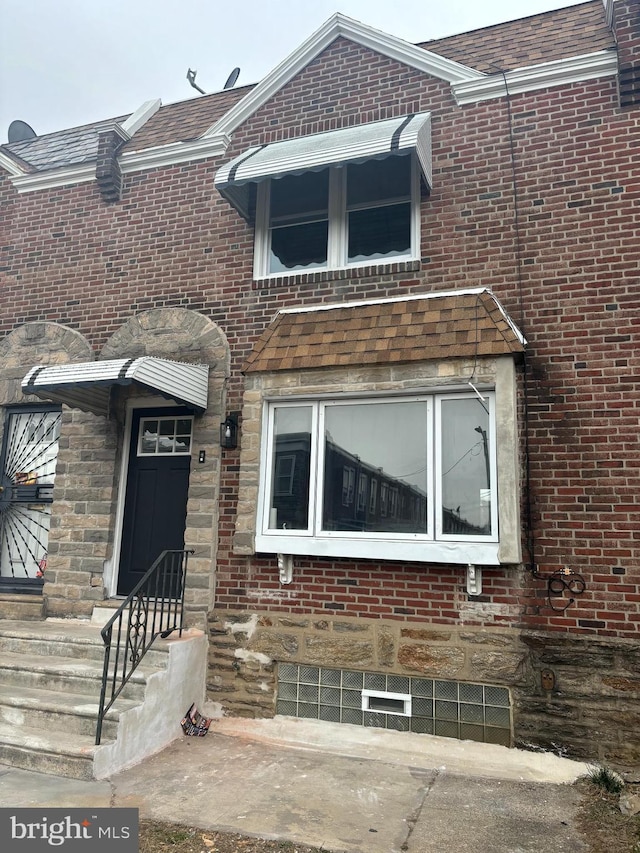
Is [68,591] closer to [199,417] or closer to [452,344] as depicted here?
[199,417]

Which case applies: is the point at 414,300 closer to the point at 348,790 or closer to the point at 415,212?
the point at 415,212

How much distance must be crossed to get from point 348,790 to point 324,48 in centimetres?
764

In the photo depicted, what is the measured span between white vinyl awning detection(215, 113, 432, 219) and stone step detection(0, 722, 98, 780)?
545 centimetres

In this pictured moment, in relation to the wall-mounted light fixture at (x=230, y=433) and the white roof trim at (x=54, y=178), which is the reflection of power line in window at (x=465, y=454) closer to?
the wall-mounted light fixture at (x=230, y=433)

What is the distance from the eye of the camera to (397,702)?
582cm

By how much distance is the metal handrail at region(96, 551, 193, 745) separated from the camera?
505 cm

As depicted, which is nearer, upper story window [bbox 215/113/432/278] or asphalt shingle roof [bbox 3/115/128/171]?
upper story window [bbox 215/113/432/278]

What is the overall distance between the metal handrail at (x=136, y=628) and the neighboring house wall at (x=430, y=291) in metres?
0.29

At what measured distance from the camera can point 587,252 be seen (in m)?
5.99

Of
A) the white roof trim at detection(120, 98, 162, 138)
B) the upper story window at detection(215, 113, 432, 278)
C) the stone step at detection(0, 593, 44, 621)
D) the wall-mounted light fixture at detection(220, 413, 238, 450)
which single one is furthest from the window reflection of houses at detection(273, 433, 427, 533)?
the white roof trim at detection(120, 98, 162, 138)

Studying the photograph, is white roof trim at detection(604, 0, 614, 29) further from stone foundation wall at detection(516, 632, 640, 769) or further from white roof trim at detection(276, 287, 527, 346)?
stone foundation wall at detection(516, 632, 640, 769)

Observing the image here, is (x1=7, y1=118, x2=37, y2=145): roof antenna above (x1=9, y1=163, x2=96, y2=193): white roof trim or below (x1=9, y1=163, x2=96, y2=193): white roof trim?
above

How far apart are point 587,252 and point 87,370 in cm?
505

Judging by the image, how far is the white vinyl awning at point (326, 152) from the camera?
247 inches
